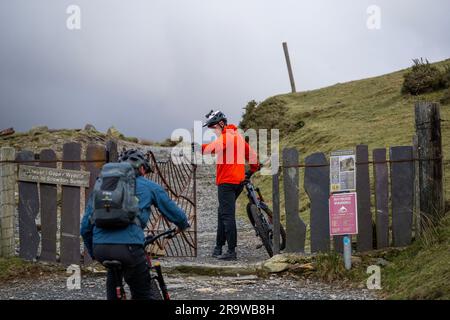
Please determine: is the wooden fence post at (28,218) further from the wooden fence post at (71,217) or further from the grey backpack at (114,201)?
the grey backpack at (114,201)

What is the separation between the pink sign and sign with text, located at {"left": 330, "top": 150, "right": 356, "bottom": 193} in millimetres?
A: 151

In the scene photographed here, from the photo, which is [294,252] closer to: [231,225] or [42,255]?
[231,225]

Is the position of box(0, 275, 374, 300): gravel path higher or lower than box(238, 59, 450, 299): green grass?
lower

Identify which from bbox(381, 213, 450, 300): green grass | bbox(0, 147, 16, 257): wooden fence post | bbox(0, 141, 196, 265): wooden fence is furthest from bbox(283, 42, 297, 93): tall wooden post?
bbox(0, 147, 16, 257): wooden fence post

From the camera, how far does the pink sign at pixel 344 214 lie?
970 centimetres

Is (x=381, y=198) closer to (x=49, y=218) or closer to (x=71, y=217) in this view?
(x=71, y=217)

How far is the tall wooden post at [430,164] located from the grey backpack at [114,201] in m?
5.67

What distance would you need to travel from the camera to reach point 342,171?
9.87 metres

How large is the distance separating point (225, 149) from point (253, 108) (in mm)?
18285

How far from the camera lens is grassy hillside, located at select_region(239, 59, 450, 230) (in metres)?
17.9

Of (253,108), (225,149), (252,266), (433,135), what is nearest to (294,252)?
(252,266)

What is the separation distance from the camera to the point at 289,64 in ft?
108

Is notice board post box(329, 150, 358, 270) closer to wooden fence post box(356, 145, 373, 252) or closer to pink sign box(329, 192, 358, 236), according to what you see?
pink sign box(329, 192, 358, 236)

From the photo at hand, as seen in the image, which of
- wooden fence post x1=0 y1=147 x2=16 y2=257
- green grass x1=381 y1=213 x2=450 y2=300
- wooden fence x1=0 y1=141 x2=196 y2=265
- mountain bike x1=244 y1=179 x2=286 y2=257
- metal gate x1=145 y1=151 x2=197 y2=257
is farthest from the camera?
metal gate x1=145 y1=151 x2=197 y2=257
